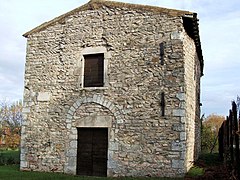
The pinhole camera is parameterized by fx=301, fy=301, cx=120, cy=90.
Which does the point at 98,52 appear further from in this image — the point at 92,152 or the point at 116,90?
the point at 92,152

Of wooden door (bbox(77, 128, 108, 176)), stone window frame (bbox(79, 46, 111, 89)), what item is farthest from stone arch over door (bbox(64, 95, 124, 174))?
stone window frame (bbox(79, 46, 111, 89))

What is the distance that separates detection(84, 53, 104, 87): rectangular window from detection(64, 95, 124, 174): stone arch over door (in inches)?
22.5

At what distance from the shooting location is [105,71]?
10.8m

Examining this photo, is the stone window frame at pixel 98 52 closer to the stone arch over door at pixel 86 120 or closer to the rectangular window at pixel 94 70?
the rectangular window at pixel 94 70

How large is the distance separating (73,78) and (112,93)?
5.76ft

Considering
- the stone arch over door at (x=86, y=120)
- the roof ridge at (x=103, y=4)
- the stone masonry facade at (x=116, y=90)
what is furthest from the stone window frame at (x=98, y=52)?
the roof ridge at (x=103, y=4)

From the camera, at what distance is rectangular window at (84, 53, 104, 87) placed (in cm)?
1098

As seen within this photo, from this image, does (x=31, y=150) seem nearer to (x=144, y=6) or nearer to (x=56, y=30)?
(x=56, y=30)

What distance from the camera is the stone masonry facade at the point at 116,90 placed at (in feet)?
31.8

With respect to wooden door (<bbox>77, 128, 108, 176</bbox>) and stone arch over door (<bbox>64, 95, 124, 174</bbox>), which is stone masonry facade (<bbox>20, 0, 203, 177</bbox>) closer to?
stone arch over door (<bbox>64, 95, 124, 174</bbox>)

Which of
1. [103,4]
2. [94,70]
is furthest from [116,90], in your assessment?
[103,4]

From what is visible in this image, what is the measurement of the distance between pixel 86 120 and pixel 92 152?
45.1 inches

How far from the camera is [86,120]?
1076 cm

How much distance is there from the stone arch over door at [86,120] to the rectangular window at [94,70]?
572mm
